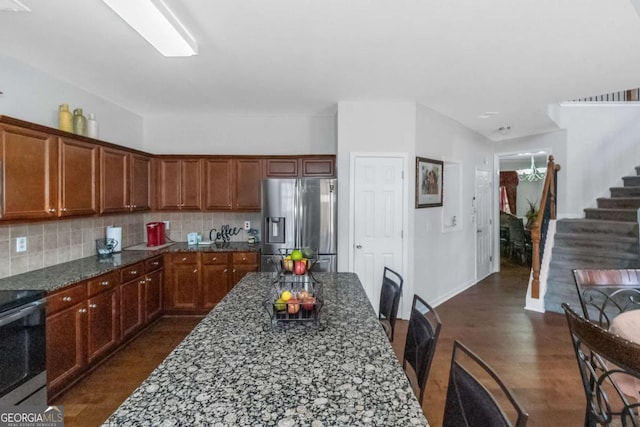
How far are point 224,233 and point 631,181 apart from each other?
652 centimetres

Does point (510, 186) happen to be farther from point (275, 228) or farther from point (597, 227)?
point (275, 228)

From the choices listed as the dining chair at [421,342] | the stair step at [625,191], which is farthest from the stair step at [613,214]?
the dining chair at [421,342]

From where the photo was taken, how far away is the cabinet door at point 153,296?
373 centimetres

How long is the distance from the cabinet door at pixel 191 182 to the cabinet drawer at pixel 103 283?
1.49 meters

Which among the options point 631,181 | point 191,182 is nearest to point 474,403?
point 191,182

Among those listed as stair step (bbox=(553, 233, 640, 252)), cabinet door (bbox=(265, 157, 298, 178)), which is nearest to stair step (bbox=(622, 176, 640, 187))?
stair step (bbox=(553, 233, 640, 252))

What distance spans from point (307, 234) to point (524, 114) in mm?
3480

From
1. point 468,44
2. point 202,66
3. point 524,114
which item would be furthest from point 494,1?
point 524,114

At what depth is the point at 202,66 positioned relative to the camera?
3.03m

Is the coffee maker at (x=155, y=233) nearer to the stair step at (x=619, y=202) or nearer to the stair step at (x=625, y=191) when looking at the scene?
the stair step at (x=619, y=202)

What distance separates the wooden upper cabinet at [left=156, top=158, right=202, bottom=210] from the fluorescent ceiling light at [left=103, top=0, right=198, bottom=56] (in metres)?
2.15

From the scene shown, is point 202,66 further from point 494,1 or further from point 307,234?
point 494,1

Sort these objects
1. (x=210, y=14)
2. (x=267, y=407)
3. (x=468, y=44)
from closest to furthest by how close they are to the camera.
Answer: (x=267, y=407) → (x=210, y=14) → (x=468, y=44)

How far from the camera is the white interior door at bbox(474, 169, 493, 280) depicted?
235 inches
